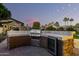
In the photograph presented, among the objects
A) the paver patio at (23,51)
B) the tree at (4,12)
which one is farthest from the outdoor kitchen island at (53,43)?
the tree at (4,12)

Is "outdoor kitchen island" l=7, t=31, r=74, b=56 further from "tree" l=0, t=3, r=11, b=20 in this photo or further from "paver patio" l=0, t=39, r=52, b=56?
"tree" l=0, t=3, r=11, b=20

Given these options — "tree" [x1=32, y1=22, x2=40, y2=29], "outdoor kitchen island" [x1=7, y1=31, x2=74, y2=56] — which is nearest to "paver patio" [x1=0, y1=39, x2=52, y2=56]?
"outdoor kitchen island" [x1=7, y1=31, x2=74, y2=56]

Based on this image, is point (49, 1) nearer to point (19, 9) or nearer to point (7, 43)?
point (19, 9)

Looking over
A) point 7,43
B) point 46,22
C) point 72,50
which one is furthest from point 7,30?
point 72,50

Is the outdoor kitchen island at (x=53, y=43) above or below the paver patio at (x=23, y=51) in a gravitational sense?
above

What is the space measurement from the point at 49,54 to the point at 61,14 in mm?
436

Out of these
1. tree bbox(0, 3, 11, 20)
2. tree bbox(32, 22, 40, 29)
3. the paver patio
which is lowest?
the paver patio

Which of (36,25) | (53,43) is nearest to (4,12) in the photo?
(36,25)

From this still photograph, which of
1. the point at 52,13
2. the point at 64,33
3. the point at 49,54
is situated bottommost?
the point at 49,54

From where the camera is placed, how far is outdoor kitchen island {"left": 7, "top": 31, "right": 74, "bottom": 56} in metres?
3.45

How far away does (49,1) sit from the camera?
344cm

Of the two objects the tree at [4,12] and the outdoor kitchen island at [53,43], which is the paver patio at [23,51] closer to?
the outdoor kitchen island at [53,43]

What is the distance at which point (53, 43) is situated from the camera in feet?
11.3

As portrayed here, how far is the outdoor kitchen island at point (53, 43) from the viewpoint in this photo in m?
3.45
